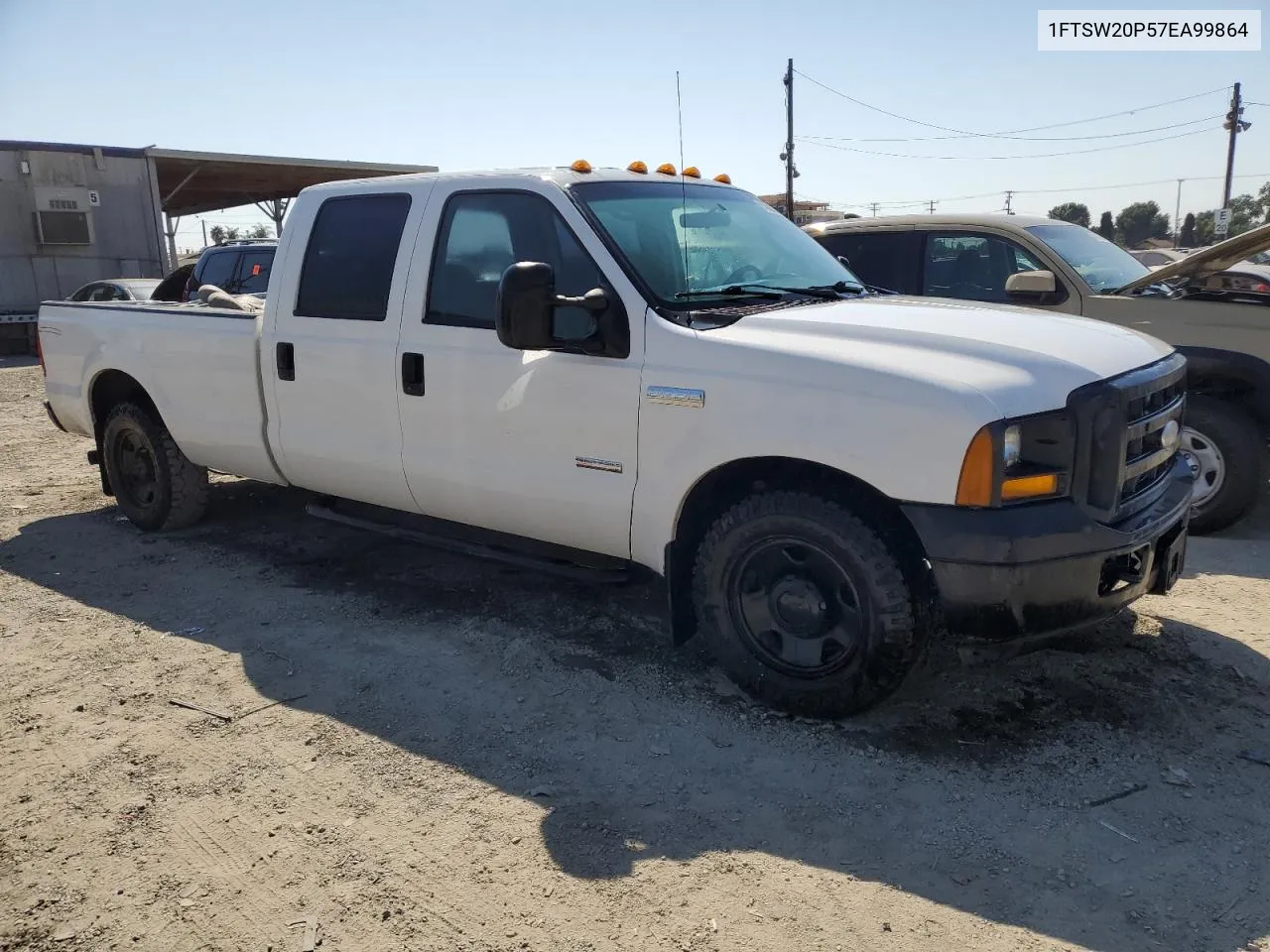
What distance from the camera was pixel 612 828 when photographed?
120 inches

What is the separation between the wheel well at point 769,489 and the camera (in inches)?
134

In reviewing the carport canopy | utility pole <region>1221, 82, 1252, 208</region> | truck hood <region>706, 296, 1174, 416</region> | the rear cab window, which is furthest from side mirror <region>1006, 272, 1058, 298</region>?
utility pole <region>1221, 82, 1252, 208</region>

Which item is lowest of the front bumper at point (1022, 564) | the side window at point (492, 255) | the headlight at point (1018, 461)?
the front bumper at point (1022, 564)

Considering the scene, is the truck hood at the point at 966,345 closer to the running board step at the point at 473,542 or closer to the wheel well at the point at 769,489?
the wheel well at the point at 769,489

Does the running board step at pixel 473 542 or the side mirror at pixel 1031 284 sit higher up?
the side mirror at pixel 1031 284

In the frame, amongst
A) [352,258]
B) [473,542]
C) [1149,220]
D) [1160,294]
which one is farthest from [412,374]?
[1149,220]

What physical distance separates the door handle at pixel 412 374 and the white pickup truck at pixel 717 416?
0.04 feet

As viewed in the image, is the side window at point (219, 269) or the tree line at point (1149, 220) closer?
the side window at point (219, 269)

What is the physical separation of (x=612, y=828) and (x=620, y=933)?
47 cm

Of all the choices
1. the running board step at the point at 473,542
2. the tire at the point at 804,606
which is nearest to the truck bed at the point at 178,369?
the running board step at the point at 473,542

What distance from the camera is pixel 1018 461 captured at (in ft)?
10.3

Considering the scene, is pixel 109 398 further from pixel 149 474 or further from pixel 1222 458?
pixel 1222 458

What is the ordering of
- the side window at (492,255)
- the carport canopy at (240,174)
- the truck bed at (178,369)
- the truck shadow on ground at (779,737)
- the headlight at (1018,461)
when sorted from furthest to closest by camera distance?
the carport canopy at (240,174)
the truck bed at (178,369)
the side window at (492,255)
the headlight at (1018,461)
the truck shadow on ground at (779,737)

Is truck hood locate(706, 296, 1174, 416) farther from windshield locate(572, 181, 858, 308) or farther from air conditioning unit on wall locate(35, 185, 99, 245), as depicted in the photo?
air conditioning unit on wall locate(35, 185, 99, 245)
